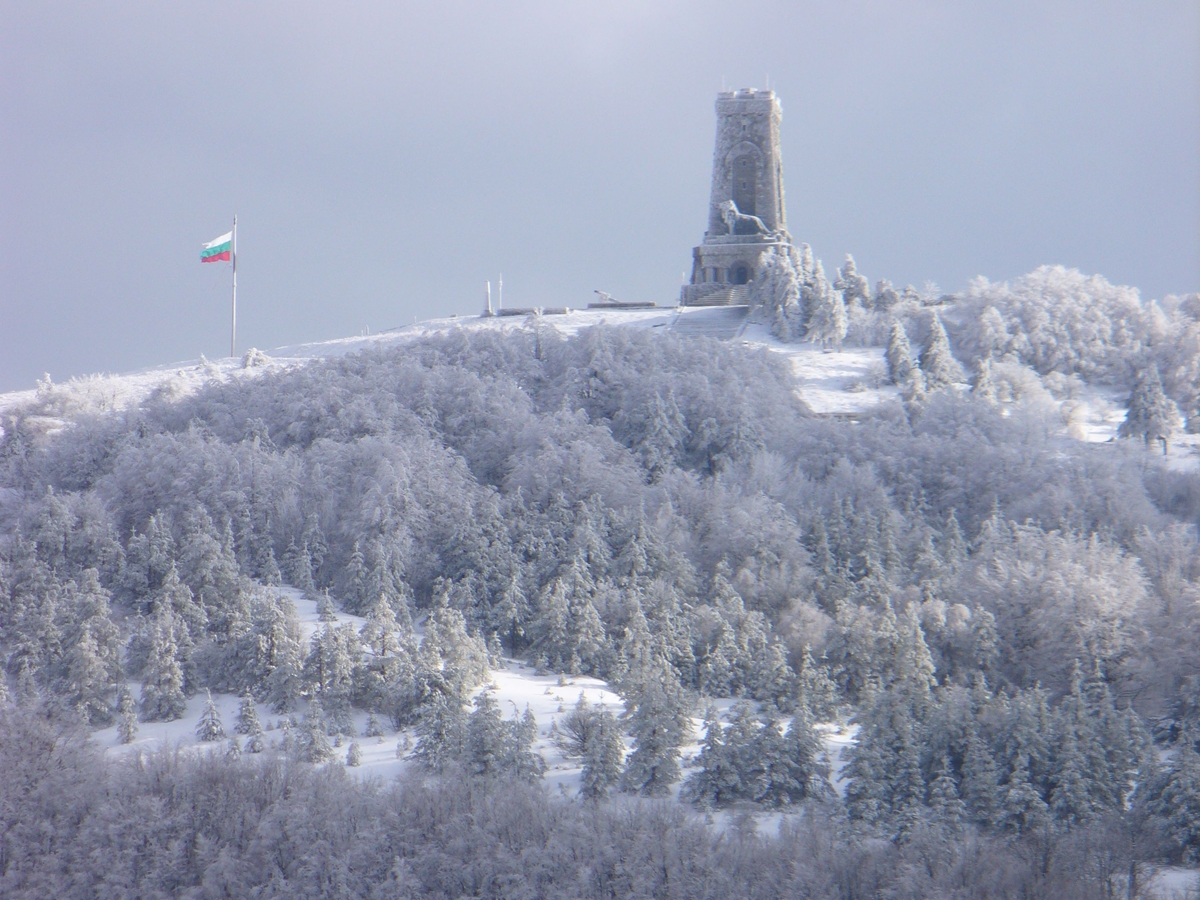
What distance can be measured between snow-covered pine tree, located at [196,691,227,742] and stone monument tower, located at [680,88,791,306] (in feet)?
124

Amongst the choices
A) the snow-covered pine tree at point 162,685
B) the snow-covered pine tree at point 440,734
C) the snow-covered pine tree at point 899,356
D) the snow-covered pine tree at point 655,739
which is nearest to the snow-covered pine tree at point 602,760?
the snow-covered pine tree at point 655,739

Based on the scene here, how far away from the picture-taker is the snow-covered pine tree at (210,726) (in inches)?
1260

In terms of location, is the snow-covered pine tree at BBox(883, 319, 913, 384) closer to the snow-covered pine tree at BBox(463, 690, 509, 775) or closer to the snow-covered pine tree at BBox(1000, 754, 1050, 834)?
the snow-covered pine tree at BBox(1000, 754, 1050, 834)

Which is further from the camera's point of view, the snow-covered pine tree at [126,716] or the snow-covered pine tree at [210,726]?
the snow-covered pine tree at [126,716]

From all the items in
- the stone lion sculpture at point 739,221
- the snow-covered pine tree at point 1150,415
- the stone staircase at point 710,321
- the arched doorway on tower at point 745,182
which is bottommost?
the snow-covered pine tree at point 1150,415

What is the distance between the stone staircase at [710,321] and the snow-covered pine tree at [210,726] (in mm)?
30841

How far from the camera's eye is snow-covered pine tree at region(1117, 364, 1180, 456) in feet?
166

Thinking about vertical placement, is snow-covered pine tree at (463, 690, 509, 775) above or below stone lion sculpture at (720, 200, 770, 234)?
below

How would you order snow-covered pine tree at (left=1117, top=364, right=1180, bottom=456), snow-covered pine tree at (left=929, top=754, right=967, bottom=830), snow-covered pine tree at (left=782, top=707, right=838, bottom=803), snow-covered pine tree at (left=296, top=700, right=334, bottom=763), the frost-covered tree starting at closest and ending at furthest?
snow-covered pine tree at (left=929, top=754, right=967, bottom=830)
snow-covered pine tree at (left=782, top=707, right=838, bottom=803)
snow-covered pine tree at (left=296, top=700, right=334, bottom=763)
snow-covered pine tree at (left=1117, top=364, right=1180, bottom=456)
the frost-covered tree

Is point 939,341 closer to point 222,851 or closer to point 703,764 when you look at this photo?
point 703,764

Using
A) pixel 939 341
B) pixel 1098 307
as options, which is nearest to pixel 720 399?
pixel 939 341

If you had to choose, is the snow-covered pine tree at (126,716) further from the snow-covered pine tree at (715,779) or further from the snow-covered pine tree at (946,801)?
the snow-covered pine tree at (946,801)

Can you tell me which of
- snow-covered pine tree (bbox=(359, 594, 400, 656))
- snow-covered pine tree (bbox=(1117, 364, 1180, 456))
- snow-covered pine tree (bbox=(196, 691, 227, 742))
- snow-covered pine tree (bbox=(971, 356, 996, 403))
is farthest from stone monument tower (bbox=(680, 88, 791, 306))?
snow-covered pine tree (bbox=(196, 691, 227, 742))

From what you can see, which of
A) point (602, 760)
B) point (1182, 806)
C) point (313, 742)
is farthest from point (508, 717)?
point (1182, 806)
